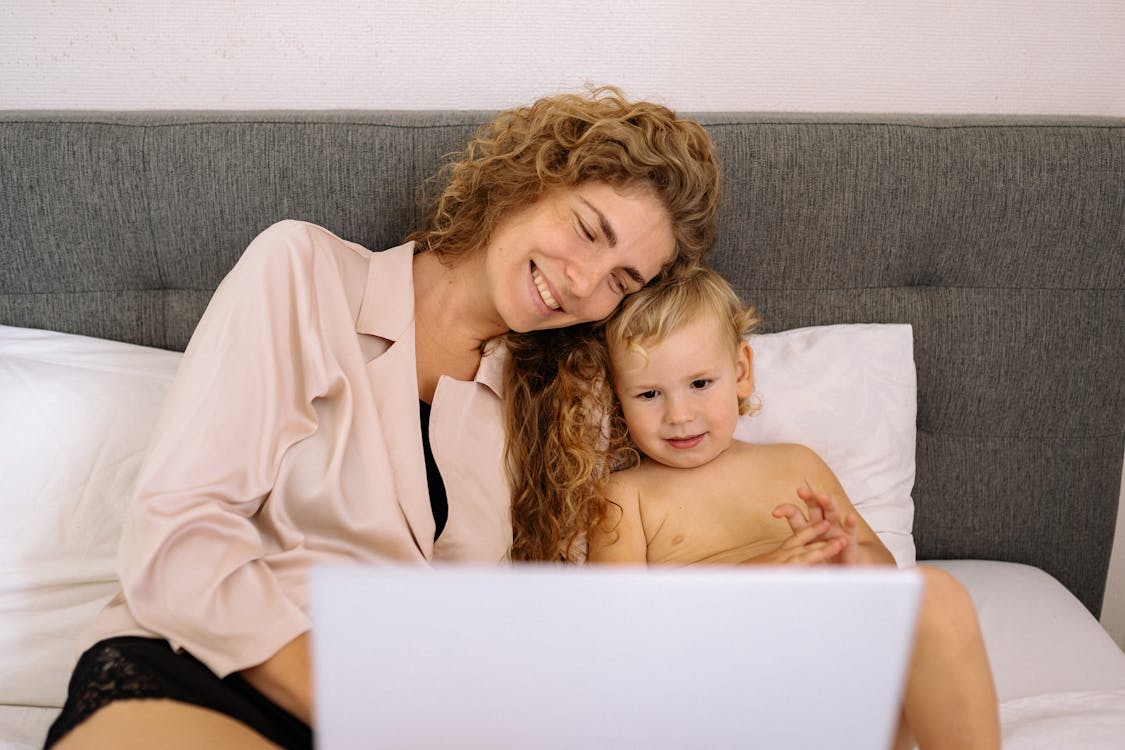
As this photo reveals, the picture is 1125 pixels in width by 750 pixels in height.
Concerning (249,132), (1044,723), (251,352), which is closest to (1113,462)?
(1044,723)

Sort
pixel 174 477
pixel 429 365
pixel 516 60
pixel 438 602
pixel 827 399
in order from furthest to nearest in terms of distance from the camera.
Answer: pixel 516 60 → pixel 827 399 → pixel 429 365 → pixel 174 477 → pixel 438 602

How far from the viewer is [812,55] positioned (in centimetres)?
178

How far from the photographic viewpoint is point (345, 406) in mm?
1290

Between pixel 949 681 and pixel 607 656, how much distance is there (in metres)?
0.62

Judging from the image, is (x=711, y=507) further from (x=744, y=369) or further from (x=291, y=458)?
(x=291, y=458)

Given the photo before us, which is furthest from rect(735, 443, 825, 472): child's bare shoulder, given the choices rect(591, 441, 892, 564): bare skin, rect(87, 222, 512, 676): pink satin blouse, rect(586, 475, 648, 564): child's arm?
rect(87, 222, 512, 676): pink satin blouse

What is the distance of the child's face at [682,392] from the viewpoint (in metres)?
1.44

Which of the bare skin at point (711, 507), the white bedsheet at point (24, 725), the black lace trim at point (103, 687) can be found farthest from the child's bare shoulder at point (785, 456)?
the white bedsheet at point (24, 725)

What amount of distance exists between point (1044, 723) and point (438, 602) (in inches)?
44.7

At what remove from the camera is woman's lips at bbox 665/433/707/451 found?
1484mm

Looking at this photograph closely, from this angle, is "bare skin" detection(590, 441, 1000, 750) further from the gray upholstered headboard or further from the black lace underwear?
the black lace underwear

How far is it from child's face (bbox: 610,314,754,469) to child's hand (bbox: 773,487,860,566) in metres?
0.28

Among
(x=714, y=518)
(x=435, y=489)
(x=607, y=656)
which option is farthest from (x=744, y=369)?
(x=607, y=656)

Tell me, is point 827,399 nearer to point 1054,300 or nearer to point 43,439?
point 1054,300
